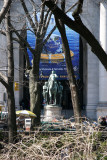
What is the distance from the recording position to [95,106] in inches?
1503

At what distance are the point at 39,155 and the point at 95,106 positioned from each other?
3194 cm

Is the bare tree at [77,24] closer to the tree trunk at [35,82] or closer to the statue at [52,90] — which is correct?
the tree trunk at [35,82]

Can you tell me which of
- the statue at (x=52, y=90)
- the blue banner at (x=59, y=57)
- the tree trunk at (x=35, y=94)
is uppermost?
the blue banner at (x=59, y=57)

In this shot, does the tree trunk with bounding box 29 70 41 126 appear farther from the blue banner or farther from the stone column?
the stone column

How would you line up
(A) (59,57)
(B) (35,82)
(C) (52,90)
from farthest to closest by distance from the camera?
(A) (59,57) → (C) (52,90) → (B) (35,82)

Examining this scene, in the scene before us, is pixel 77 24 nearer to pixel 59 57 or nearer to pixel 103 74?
pixel 59 57

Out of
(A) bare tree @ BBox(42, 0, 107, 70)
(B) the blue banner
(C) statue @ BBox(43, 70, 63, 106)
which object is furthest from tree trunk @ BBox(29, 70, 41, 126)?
(B) the blue banner

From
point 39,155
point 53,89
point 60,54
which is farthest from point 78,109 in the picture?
point 60,54

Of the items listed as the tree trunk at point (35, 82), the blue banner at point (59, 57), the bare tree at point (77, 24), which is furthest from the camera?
the blue banner at point (59, 57)

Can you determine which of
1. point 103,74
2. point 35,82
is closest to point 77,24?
Result: point 35,82

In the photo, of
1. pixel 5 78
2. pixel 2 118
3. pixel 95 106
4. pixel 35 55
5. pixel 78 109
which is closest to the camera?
pixel 78 109

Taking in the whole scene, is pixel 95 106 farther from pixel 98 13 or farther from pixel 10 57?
pixel 10 57

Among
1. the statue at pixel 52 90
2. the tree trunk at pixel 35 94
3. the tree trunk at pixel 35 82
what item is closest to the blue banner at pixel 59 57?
the statue at pixel 52 90

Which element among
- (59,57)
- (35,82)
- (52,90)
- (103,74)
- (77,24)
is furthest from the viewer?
(103,74)
